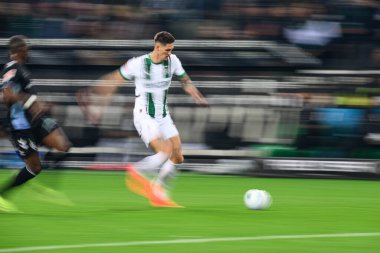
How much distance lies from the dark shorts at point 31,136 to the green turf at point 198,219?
638mm

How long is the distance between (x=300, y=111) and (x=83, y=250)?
10455 mm

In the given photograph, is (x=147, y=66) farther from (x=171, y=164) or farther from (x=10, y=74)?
(x=10, y=74)

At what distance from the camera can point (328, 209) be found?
35.6 feet

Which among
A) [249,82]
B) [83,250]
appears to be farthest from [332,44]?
[83,250]

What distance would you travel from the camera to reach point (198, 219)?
9.46m

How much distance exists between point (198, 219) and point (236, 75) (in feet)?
31.4

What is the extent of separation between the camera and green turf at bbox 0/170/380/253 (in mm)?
7598

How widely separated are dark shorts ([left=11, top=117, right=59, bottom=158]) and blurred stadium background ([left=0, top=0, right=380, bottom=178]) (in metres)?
6.78

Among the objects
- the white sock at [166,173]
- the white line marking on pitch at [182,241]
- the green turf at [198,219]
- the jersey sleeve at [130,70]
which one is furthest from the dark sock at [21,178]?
the white line marking on pitch at [182,241]

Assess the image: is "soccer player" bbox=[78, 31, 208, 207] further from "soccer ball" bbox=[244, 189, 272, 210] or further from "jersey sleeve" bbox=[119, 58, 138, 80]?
"soccer ball" bbox=[244, 189, 272, 210]

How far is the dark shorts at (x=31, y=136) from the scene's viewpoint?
1031cm

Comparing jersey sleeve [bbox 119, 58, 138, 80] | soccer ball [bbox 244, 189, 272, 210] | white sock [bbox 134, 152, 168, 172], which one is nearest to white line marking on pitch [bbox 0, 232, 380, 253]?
soccer ball [bbox 244, 189, 272, 210]

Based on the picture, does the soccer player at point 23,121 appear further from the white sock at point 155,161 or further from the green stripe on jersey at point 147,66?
the green stripe on jersey at point 147,66

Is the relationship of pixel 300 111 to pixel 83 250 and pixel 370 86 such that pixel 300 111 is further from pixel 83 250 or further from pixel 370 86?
pixel 83 250
